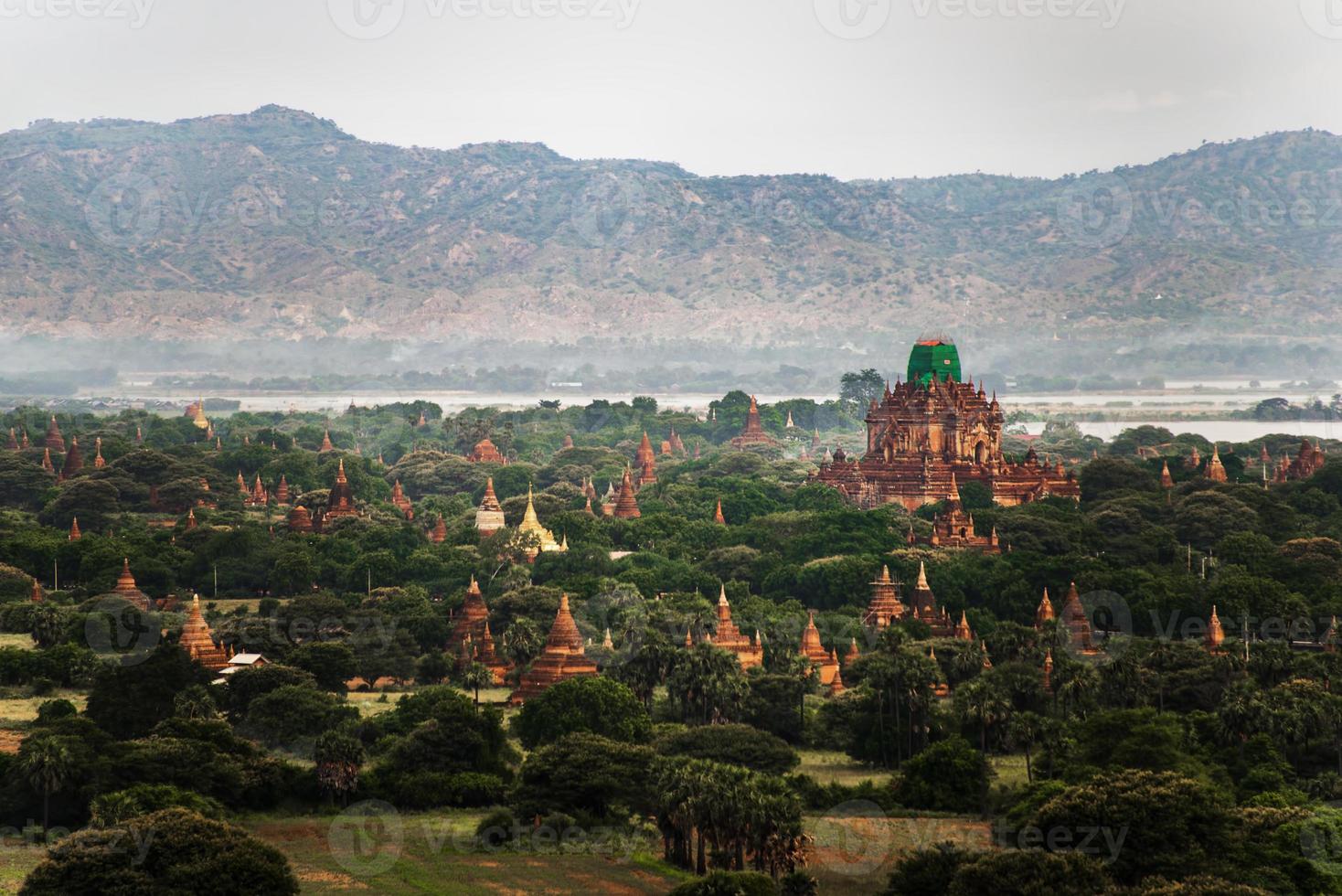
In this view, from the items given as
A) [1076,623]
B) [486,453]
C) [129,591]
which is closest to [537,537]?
[129,591]

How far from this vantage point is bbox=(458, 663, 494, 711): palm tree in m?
82.5

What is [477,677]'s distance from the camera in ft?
271

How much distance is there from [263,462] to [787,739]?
87.1 meters

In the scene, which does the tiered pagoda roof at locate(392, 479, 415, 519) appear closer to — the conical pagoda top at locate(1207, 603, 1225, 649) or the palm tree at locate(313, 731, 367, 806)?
the conical pagoda top at locate(1207, 603, 1225, 649)

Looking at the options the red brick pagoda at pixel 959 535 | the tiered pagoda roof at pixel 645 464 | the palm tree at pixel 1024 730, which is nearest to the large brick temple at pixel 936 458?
the red brick pagoda at pixel 959 535

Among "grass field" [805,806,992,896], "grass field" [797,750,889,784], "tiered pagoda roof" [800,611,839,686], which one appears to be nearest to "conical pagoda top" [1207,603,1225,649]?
"tiered pagoda roof" [800,611,839,686]

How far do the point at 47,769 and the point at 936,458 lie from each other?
72.1 meters

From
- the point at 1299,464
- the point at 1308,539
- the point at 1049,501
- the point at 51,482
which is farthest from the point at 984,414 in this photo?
the point at 51,482

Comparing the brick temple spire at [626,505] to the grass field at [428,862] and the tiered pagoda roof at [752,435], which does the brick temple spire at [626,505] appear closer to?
the tiered pagoda roof at [752,435]

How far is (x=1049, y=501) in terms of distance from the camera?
396 ft

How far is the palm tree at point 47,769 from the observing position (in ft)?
201

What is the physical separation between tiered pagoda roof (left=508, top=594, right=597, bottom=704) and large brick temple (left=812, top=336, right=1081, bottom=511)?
46923 mm

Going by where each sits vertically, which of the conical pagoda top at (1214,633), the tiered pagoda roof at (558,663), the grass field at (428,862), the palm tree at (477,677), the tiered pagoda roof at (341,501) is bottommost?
the grass field at (428,862)

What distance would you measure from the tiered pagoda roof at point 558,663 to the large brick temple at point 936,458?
154ft
